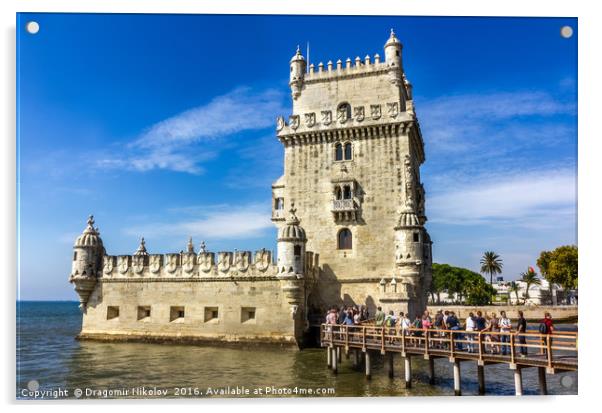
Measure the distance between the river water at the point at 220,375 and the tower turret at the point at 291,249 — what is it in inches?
147

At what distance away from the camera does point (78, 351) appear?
24.7m

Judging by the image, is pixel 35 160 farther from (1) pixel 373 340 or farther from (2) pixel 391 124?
(2) pixel 391 124

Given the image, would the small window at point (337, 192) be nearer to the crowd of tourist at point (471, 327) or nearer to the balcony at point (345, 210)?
the balcony at point (345, 210)

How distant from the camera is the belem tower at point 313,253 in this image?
80.0ft

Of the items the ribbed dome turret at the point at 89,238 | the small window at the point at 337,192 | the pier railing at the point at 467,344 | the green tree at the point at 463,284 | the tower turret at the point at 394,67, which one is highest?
the tower turret at the point at 394,67

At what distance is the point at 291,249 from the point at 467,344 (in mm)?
9316

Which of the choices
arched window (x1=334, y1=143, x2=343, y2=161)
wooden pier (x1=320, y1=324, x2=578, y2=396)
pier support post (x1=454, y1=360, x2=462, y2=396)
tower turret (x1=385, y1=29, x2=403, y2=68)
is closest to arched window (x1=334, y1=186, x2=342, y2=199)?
arched window (x1=334, y1=143, x2=343, y2=161)

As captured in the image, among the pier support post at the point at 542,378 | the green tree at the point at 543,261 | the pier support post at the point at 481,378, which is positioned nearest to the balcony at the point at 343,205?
the green tree at the point at 543,261

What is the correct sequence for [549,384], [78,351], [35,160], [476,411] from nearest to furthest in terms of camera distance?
[476,411] < [35,160] < [549,384] < [78,351]

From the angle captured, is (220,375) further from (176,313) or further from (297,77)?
(297,77)

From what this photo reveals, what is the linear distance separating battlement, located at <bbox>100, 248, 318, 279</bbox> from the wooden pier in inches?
206

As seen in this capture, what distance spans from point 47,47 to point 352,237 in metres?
16.5

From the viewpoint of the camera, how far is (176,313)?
26.6 meters
